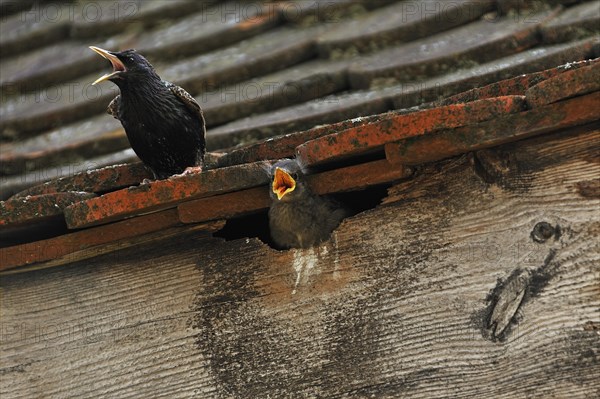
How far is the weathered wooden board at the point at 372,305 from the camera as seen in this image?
2227 mm

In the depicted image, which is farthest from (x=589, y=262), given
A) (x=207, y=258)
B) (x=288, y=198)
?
(x=207, y=258)

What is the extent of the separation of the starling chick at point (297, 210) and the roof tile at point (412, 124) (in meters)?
0.17

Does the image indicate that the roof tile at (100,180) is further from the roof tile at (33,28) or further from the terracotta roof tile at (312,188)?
the roof tile at (33,28)

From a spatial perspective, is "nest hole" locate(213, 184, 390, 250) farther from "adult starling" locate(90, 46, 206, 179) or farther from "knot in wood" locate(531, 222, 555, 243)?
"adult starling" locate(90, 46, 206, 179)

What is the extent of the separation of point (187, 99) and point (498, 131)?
178 cm

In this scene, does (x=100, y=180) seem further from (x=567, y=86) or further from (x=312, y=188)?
(x=567, y=86)

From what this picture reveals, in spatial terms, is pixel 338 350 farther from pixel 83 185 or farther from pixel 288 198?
pixel 83 185

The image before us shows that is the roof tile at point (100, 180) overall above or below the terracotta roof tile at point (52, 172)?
above

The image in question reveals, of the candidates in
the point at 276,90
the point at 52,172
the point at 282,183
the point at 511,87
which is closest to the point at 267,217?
the point at 282,183

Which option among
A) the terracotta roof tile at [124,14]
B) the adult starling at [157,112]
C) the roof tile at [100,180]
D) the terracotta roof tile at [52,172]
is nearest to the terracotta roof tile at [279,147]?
the roof tile at [100,180]

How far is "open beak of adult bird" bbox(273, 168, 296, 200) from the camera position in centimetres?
238

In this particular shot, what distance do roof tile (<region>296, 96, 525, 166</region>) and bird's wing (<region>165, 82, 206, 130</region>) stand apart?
4.76 ft

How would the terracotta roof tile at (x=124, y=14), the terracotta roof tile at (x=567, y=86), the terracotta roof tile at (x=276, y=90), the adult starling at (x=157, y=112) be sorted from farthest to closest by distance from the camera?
the terracotta roof tile at (x=124, y=14)
the adult starling at (x=157, y=112)
the terracotta roof tile at (x=276, y=90)
the terracotta roof tile at (x=567, y=86)

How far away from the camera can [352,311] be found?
2391 millimetres
